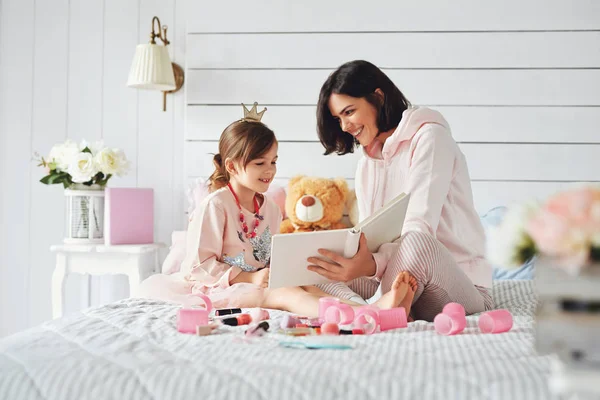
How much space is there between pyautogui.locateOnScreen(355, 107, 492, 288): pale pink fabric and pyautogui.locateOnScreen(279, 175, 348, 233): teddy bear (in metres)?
0.47

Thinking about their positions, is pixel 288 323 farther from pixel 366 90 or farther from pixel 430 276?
pixel 366 90

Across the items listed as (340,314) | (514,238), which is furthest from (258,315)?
(514,238)

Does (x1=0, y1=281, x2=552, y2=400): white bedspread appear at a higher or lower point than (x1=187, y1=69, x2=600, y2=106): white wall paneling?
lower

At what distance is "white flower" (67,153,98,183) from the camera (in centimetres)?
264

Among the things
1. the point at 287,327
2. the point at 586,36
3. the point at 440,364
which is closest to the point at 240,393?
the point at 440,364

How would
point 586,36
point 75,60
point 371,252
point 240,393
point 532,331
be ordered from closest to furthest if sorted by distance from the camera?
1. point 240,393
2. point 532,331
3. point 371,252
4. point 586,36
5. point 75,60

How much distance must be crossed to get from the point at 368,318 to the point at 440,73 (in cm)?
164

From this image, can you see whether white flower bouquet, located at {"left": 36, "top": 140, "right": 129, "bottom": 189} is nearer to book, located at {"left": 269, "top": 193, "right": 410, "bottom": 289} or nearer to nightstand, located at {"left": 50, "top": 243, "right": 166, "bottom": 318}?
nightstand, located at {"left": 50, "top": 243, "right": 166, "bottom": 318}

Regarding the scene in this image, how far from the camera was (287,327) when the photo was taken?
4.59 ft

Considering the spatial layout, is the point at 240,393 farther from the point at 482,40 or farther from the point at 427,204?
the point at 482,40

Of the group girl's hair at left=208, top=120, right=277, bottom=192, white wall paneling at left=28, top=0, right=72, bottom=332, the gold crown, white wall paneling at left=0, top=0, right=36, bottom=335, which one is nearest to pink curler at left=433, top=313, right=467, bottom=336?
girl's hair at left=208, top=120, right=277, bottom=192

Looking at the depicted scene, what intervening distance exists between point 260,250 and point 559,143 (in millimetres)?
1353

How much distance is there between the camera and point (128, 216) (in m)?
2.70

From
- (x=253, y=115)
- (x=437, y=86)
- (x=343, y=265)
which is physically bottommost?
(x=343, y=265)
